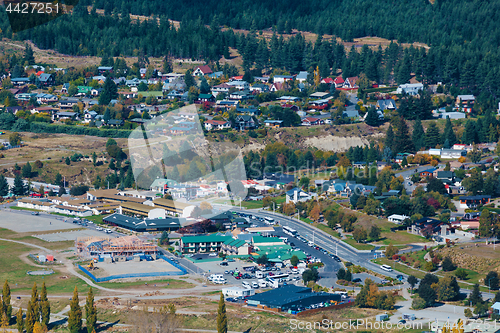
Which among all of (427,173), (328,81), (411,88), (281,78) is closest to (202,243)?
(427,173)

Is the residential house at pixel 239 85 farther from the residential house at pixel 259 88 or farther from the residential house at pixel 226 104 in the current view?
the residential house at pixel 226 104

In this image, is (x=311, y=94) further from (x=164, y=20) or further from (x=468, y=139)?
(x=164, y=20)

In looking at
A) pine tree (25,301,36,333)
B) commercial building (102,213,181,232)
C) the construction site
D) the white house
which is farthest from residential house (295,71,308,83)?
pine tree (25,301,36,333)

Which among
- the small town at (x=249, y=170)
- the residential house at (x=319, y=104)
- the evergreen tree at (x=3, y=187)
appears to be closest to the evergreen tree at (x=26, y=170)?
the small town at (x=249, y=170)

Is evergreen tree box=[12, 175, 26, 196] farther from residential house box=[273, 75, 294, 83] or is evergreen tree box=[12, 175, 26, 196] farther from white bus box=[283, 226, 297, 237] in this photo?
residential house box=[273, 75, 294, 83]

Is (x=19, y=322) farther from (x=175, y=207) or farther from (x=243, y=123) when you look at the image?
(x=243, y=123)

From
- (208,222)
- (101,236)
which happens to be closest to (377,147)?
(208,222)

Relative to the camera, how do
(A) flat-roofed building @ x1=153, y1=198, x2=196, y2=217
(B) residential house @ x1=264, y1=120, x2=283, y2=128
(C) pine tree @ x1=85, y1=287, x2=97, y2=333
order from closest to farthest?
(C) pine tree @ x1=85, y1=287, x2=97, y2=333
(A) flat-roofed building @ x1=153, y1=198, x2=196, y2=217
(B) residential house @ x1=264, y1=120, x2=283, y2=128
